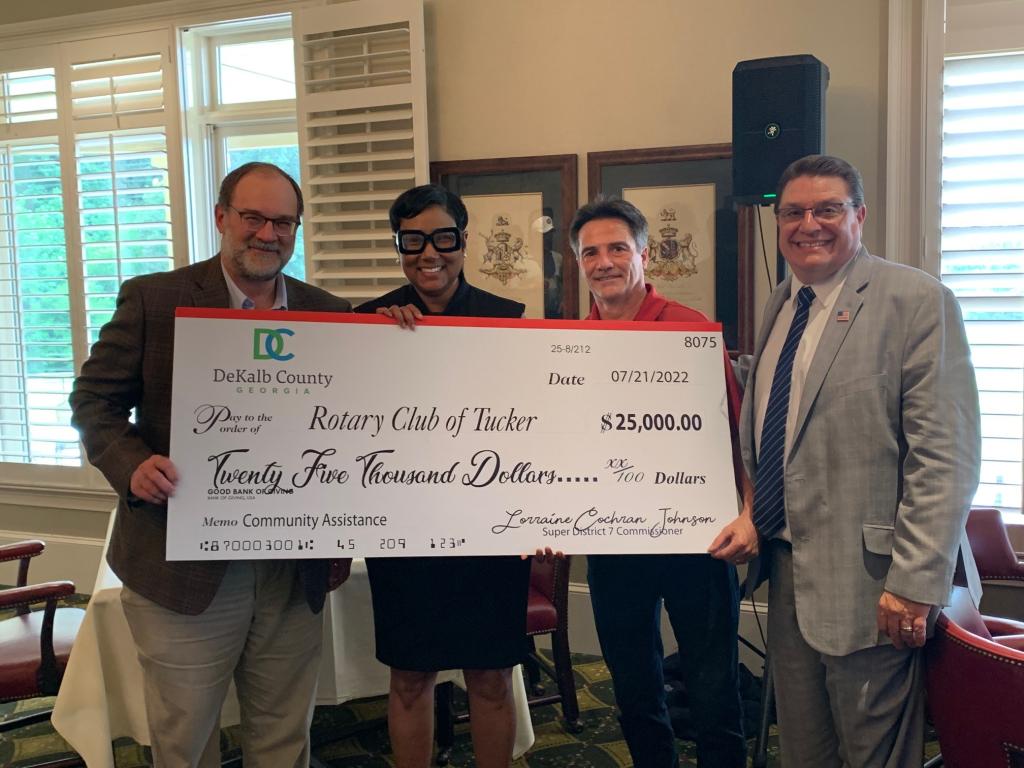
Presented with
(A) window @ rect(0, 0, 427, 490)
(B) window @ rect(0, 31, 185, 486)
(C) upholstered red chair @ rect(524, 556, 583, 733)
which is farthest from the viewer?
(B) window @ rect(0, 31, 185, 486)

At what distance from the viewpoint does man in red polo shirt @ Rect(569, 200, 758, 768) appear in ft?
6.64

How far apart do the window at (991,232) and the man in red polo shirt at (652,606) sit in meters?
1.49

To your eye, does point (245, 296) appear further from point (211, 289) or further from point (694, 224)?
point (694, 224)

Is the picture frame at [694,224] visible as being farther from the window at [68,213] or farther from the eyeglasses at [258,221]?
the window at [68,213]

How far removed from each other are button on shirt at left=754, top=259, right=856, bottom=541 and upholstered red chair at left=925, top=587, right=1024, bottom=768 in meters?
0.37

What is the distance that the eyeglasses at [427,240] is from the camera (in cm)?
198

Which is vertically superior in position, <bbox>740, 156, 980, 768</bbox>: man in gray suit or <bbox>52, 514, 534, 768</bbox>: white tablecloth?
<bbox>740, 156, 980, 768</bbox>: man in gray suit

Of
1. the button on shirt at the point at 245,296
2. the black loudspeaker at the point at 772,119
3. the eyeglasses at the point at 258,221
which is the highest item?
the black loudspeaker at the point at 772,119

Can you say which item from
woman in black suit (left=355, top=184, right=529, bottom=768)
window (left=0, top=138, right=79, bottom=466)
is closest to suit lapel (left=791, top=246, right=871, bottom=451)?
woman in black suit (left=355, top=184, right=529, bottom=768)

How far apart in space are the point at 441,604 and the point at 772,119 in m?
1.91

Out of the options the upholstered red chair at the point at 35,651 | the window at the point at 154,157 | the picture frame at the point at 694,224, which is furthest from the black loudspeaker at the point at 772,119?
the upholstered red chair at the point at 35,651

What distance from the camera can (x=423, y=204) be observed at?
1982mm

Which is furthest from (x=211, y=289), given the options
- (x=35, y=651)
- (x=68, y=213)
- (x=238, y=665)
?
(x=68, y=213)

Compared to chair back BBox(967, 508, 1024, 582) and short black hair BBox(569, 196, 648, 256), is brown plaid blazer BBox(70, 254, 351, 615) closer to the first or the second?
short black hair BBox(569, 196, 648, 256)
